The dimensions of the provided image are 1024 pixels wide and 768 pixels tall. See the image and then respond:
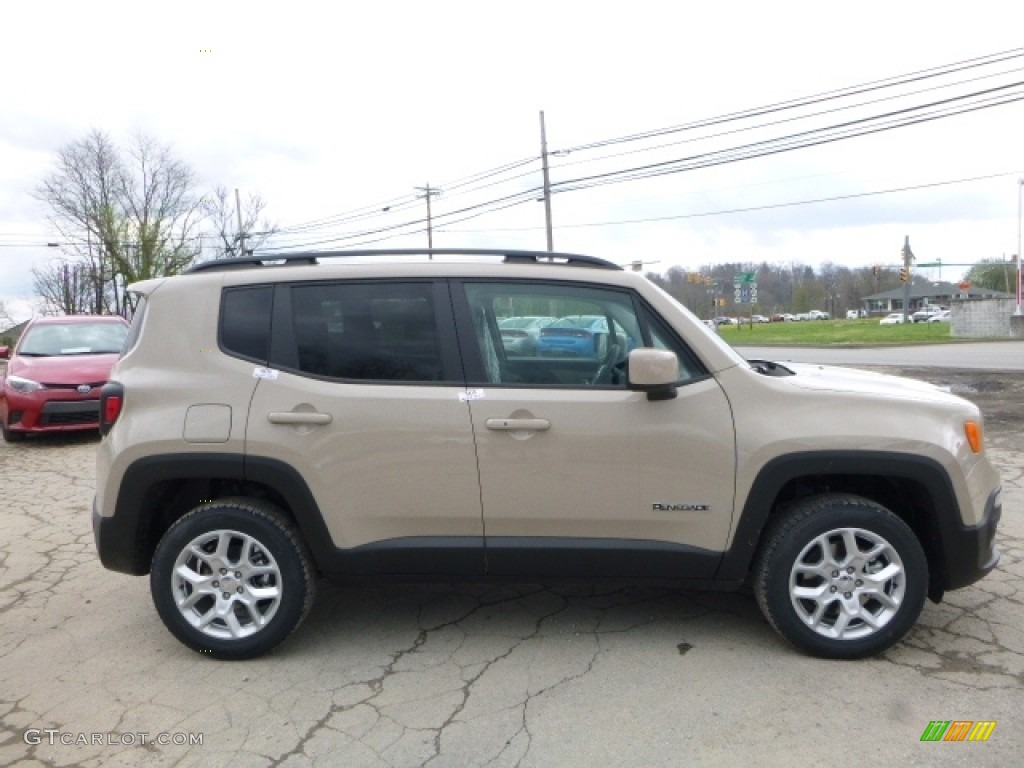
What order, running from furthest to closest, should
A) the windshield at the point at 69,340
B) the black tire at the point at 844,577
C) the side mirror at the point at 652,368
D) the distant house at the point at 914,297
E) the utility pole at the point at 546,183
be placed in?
the distant house at the point at 914,297 → the utility pole at the point at 546,183 → the windshield at the point at 69,340 → the black tire at the point at 844,577 → the side mirror at the point at 652,368

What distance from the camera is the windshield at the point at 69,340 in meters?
10.1

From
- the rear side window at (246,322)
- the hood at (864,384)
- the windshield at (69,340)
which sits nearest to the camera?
the hood at (864,384)

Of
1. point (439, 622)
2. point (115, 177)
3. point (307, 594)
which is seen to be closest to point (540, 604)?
point (439, 622)

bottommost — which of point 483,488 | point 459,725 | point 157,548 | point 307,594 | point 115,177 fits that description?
point 459,725

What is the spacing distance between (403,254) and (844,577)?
2.51 m

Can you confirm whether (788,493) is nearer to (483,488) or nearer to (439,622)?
(483,488)

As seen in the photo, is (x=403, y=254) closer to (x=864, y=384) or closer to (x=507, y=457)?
(x=507, y=457)

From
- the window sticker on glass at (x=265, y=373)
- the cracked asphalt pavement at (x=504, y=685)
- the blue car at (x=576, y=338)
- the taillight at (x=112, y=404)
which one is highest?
the blue car at (x=576, y=338)

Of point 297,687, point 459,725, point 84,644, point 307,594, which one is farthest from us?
point 84,644

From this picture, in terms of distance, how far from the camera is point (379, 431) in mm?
3424

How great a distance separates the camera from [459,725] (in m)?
2.99

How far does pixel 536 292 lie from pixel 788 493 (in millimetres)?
1499

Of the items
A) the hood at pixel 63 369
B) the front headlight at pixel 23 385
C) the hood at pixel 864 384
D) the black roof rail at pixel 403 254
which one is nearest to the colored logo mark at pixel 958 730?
the hood at pixel 864 384

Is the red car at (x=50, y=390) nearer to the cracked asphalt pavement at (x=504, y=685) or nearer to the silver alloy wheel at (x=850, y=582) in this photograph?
Answer: the cracked asphalt pavement at (x=504, y=685)
